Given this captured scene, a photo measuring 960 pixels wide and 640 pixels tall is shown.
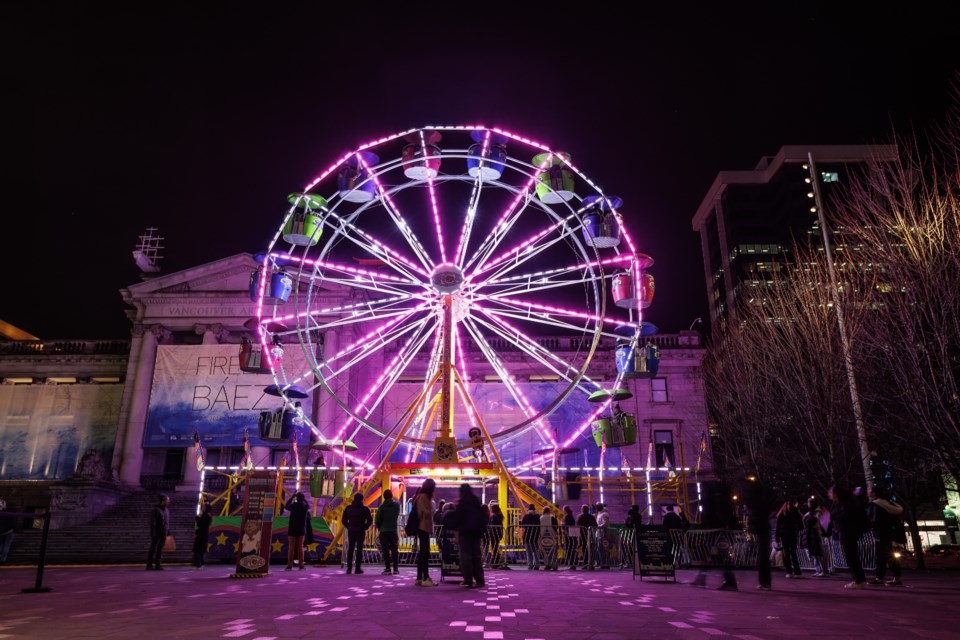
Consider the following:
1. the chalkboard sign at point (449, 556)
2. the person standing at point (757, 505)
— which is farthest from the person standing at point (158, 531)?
the person standing at point (757, 505)

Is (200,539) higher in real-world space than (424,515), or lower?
lower

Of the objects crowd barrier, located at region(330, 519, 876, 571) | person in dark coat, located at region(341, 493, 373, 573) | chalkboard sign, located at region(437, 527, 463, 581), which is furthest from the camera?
crowd barrier, located at region(330, 519, 876, 571)

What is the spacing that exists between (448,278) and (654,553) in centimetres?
Answer: 979

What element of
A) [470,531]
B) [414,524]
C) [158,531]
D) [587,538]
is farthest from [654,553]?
[158,531]

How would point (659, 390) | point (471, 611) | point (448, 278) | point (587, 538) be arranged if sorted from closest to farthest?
point (471, 611), point (587, 538), point (448, 278), point (659, 390)

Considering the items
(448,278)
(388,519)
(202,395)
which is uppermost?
(448,278)

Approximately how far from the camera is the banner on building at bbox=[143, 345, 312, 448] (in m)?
37.5

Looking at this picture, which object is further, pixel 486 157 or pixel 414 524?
pixel 486 157

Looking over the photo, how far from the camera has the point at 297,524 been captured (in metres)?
17.3

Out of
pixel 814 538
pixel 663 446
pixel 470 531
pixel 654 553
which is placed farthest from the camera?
pixel 663 446

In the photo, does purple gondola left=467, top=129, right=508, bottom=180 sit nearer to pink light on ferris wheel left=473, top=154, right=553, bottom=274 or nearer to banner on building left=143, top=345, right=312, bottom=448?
pink light on ferris wheel left=473, top=154, right=553, bottom=274

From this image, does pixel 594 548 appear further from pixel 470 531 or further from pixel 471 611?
pixel 471 611

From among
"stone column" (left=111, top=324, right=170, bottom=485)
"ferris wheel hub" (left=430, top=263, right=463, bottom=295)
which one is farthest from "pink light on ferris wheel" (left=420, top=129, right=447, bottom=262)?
"stone column" (left=111, top=324, right=170, bottom=485)

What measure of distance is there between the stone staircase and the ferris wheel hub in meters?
13.9
